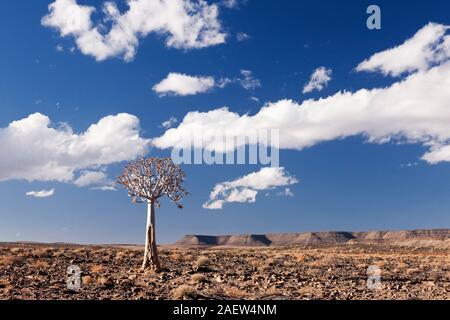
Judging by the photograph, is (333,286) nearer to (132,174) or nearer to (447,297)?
(447,297)

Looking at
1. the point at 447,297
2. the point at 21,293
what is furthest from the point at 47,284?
the point at 447,297

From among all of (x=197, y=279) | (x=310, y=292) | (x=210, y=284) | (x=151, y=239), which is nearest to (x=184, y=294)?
(x=210, y=284)

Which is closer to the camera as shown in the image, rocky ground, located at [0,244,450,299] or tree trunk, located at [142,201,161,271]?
rocky ground, located at [0,244,450,299]

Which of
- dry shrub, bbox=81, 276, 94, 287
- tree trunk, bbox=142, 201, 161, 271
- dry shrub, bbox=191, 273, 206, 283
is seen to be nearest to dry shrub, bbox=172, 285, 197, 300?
dry shrub, bbox=191, 273, 206, 283

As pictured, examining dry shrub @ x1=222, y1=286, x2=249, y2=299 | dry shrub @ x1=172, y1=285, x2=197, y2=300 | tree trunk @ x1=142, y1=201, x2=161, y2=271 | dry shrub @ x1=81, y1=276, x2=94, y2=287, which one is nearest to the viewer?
dry shrub @ x1=172, y1=285, x2=197, y2=300

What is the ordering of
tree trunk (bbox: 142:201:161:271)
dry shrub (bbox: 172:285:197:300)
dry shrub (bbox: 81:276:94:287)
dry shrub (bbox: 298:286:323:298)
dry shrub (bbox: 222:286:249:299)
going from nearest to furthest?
1. dry shrub (bbox: 172:285:197:300)
2. dry shrub (bbox: 222:286:249:299)
3. dry shrub (bbox: 298:286:323:298)
4. dry shrub (bbox: 81:276:94:287)
5. tree trunk (bbox: 142:201:161:271)

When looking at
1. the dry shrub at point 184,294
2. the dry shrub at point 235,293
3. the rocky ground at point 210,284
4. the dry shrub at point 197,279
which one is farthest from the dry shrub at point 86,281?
Answer: the dry shrub at point 235,293

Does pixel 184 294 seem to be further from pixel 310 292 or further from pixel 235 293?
pixel 310 292

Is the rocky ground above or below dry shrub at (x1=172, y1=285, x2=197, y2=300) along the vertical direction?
below

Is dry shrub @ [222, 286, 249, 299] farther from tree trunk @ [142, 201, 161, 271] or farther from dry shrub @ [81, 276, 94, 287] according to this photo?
tree trunk @ [142, 201, 161, 271]
